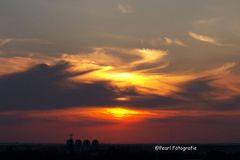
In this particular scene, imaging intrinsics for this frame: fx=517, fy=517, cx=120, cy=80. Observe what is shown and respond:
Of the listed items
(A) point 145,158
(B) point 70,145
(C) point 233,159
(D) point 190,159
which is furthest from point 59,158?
(B) point 70,145

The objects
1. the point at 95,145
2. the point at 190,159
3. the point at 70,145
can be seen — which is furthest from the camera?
the point at 95,145

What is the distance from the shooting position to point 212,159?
102875 mm

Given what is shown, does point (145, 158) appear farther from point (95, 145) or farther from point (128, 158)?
point (95, 145)

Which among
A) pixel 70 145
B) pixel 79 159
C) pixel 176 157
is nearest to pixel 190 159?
pixel 176 157

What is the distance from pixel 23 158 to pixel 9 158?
2.97 m

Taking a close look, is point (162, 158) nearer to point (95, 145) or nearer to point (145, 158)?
point (145, 158)

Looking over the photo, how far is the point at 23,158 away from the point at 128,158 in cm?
2180

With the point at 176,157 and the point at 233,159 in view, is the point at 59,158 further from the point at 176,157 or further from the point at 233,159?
the point at 233,159

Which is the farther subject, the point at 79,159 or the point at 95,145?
the point at 95,145

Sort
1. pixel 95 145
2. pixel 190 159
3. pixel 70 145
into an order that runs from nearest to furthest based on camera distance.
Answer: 1. pixel 190 159
2. pixel 70 145
3. pixel 95 145

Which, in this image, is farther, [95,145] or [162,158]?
[95,145]

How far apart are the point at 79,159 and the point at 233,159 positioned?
31004mm

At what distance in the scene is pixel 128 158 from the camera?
104 metres

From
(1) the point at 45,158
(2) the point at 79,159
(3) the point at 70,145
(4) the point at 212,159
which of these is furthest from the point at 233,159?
(3) the point at 70,145
